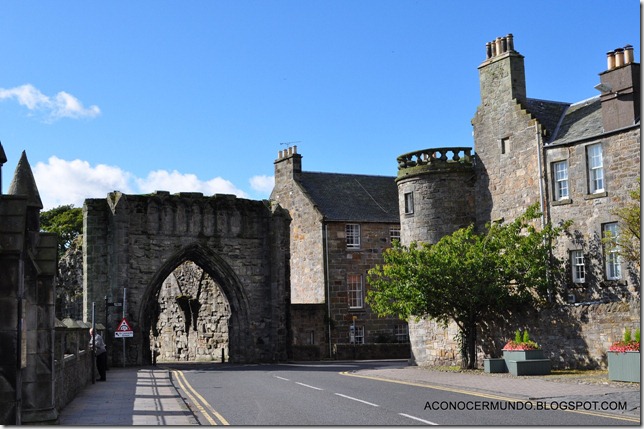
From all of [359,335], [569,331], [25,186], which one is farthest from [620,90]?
[359,335]

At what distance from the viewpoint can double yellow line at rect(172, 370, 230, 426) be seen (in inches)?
584

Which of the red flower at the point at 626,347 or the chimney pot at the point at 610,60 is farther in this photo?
the chimney pot at the point at 610,60

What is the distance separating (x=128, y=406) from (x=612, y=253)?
17092mm

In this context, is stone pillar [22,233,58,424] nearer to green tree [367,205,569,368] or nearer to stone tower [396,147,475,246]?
green tree [367,205,569,368]

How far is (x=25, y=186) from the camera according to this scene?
14.5 metres

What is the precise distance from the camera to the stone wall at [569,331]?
2425cm

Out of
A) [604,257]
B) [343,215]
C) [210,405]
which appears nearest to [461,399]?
[210,405]

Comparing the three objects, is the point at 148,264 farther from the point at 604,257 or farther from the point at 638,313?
the point at 638,313

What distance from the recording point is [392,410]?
15.6 metres

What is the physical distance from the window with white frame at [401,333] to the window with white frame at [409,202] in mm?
14593

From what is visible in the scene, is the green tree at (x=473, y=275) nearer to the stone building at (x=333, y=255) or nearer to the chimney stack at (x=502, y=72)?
the chimney stack at (x=502, y=72)

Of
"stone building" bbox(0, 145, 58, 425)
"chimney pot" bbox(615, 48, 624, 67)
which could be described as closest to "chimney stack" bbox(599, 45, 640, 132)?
"chimney pot" bbox(615, 48, 624, 67)

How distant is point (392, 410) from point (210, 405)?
14.0 feet

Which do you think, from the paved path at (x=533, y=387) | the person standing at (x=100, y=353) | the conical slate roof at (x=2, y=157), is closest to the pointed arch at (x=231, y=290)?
the person standing at (x=100, y=353)
